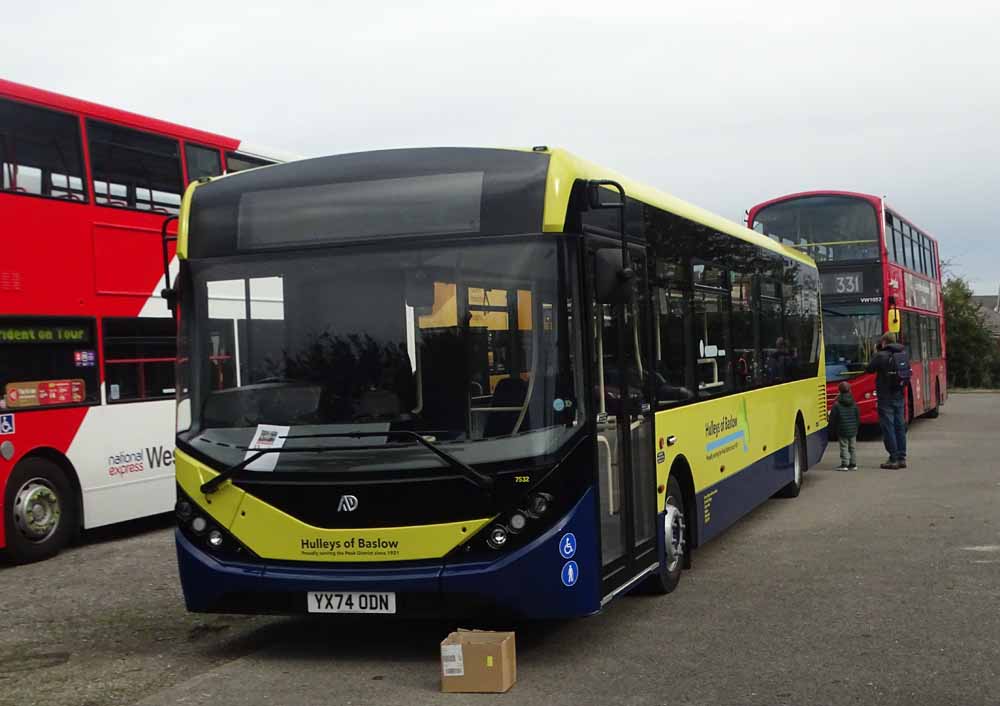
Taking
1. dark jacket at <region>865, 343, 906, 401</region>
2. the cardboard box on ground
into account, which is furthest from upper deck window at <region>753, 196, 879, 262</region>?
the cardboard box on ground

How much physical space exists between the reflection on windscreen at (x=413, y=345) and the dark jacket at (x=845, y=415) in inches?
465

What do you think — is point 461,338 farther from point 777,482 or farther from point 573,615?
point 777,482

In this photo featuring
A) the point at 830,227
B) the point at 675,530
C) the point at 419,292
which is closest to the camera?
the point at 419,292

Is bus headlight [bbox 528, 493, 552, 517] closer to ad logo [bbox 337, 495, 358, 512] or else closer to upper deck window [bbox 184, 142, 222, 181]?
ad logo [bbox 337, 495, 358, 512]

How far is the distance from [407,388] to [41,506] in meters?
6.18

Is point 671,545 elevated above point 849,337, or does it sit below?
below

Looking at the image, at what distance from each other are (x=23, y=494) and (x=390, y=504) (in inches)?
236

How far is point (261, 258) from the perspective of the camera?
752 cm

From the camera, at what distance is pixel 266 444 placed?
724 centimetres

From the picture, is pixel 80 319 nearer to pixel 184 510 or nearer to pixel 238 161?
pixel 238 161

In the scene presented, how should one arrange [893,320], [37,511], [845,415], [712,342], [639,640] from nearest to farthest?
[639,640] < [712,342] < [37,511] < [845,415] < [893,320]

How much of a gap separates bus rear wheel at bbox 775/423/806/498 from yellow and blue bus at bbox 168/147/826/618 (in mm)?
7166

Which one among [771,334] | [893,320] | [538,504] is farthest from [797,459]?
[893,320]

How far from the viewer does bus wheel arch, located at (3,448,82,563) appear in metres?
11.6
